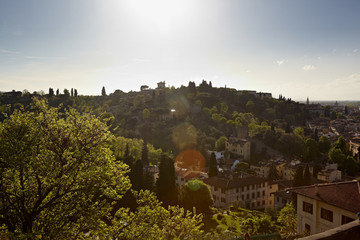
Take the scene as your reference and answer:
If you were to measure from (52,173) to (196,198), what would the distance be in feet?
Result: 104

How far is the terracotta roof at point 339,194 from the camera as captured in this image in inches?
707

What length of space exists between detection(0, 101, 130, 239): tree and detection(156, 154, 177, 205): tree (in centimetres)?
2743

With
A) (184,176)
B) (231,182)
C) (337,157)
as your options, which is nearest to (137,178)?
(184,176)

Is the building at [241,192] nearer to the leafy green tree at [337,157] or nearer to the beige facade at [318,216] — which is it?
the beige facade at [318,216]

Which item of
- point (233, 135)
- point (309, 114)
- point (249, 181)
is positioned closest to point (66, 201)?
point (249, 181)

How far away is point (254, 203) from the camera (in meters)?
53.6

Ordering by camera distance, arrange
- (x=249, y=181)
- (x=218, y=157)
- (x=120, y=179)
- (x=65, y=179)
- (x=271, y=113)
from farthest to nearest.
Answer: (x=271, y=113)
(x=218, y=157)
(x=249, y=181)
(x=120, y=179)
(x=65, y=179)

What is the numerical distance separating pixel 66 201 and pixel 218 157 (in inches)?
3053

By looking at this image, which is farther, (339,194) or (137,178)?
(137,178)

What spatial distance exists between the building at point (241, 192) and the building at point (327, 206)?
89.8ft

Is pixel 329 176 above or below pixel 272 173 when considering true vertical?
above

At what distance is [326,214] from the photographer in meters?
20.2

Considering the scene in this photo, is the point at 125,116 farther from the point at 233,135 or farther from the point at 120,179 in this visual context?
the point at 120,179

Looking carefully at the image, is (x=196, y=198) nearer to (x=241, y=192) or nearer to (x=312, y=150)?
(x=241, y=192)
